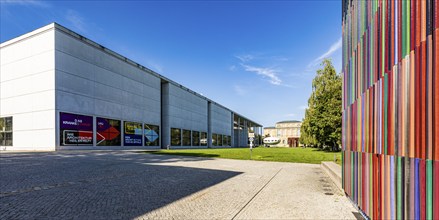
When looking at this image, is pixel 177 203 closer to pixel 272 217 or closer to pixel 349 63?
pixel 272 217

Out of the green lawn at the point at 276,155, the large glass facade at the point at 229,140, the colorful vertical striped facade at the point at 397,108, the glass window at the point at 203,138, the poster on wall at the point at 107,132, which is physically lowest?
the large glass facade at the point at 229,140

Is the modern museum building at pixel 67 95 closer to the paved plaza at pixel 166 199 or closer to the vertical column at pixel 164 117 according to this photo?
the vertical column at pixel 164 117

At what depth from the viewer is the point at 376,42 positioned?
4113mm

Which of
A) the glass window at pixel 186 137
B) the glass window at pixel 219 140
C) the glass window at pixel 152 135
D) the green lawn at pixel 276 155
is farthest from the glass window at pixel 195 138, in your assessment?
the green lawn at pixel 276 155

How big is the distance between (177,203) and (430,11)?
17.5ft

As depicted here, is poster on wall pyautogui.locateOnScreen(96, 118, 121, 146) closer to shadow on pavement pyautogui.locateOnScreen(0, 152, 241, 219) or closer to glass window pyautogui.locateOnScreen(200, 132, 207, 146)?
shadow on pavement pyautogui.locateOnScreen(0, 152, 241, 219)

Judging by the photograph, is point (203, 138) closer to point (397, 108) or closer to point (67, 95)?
point (67, 95)

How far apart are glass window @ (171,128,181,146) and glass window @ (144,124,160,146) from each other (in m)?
3.83

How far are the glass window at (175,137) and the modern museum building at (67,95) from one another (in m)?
7.54

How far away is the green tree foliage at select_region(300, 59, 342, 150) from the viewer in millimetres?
34062

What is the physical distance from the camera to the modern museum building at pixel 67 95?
29.1m

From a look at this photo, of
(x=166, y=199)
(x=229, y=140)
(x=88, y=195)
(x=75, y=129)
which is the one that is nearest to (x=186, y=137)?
(x=75, y=129)

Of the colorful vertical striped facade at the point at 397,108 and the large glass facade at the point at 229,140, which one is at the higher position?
the colorful vertical striped facade at the point at 397,108

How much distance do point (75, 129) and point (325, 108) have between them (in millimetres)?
31550
